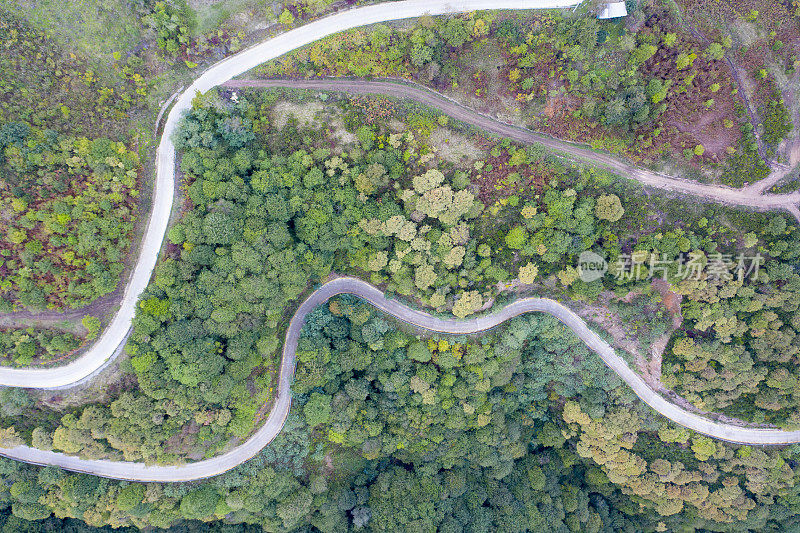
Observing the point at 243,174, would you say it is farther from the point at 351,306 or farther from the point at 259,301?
the point at 351,306

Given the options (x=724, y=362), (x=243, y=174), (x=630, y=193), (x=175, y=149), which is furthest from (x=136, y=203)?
(x=724, y=362)

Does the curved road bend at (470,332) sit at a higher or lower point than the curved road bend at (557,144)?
lower

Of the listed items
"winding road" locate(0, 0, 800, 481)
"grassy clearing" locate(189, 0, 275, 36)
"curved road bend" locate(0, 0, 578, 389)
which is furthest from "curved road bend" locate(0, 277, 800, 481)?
"grassy clearing" locate(189, 0, 275, 36)

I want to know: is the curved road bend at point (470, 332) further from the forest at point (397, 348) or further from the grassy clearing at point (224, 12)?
the grassy clearing at point (224, 12)

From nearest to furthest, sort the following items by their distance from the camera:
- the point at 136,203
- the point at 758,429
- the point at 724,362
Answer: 1. the point at 136,203
2. the point at 724,362
3. the point at 758,429

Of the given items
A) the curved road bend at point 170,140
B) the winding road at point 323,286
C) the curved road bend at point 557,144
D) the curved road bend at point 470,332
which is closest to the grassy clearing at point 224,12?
the curved road bend at point 170,140

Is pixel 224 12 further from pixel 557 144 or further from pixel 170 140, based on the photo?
pixel 557 144

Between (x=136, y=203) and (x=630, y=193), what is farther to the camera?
(x=630, y=193)

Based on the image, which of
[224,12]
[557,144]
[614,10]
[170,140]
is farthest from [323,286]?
[614,10]
